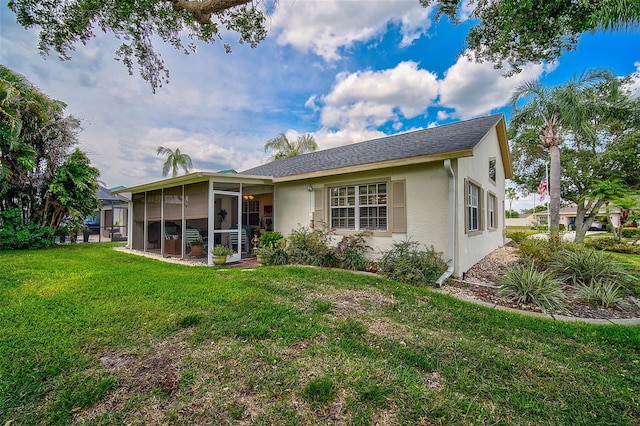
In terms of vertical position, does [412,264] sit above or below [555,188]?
below

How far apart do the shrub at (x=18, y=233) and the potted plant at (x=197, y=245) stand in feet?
21.4

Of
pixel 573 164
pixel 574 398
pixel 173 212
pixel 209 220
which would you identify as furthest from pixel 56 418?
pixel 573 164

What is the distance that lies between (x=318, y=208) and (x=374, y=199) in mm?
1880

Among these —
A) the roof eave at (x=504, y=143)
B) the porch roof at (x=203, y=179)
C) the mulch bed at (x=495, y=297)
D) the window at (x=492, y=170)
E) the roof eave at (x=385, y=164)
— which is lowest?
the mulch bed at (x=495, y=297)

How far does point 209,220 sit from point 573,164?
22.3m

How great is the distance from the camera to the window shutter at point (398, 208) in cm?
713

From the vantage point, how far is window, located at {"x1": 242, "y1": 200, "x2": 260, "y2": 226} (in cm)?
1148

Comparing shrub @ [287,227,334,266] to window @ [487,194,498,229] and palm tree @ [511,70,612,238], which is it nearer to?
window @ [487,194,498,229]

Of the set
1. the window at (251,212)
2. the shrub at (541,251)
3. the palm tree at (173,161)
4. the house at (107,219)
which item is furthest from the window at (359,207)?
the palm tree at (173,161)

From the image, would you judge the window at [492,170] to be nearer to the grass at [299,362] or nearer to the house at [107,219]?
the grass at [299,362]

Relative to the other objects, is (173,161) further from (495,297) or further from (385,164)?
(495,297)

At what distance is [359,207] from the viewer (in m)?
7.97

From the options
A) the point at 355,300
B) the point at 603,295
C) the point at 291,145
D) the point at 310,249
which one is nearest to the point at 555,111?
the point at 603,295

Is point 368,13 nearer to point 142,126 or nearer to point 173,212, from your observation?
point 173,212
